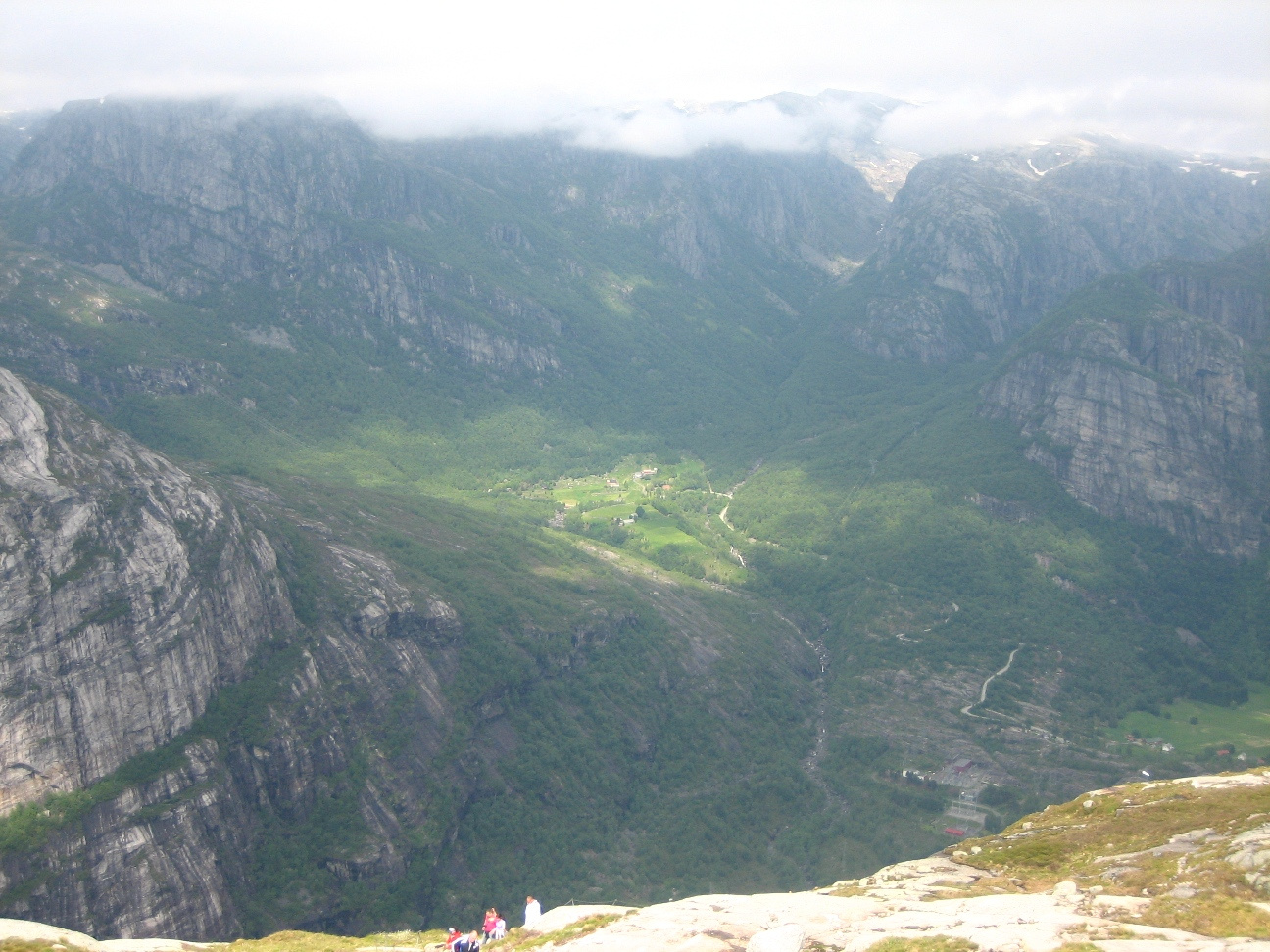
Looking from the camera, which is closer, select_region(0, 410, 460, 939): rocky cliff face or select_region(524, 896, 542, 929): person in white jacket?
select_region(524, 896, 542, 929): person in white jacket

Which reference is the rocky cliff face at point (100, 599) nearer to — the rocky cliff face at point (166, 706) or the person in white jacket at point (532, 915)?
the rocky cliff face at point (166, 706)

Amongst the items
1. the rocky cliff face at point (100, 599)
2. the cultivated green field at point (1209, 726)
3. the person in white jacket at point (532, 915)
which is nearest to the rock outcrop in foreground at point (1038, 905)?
the person in white jacket at point (532, 915)

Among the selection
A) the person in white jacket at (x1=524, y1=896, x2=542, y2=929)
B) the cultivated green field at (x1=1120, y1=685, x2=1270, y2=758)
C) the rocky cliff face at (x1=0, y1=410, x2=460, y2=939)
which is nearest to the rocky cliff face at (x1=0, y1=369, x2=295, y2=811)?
the rocky cliff face at (x1=0, y1=410, x2=460, y2=939)

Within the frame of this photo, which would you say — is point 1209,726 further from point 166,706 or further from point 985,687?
point 166,706

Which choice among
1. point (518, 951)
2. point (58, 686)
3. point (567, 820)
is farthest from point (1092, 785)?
point (58, 686)

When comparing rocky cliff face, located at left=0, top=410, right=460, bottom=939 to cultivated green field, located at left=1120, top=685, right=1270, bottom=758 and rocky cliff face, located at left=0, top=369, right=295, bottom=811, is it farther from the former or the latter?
cultivated green field, located at left=1120, top=685, right=1270, bottom=758

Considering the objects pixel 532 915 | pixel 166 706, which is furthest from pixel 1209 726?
pixel 166 706
